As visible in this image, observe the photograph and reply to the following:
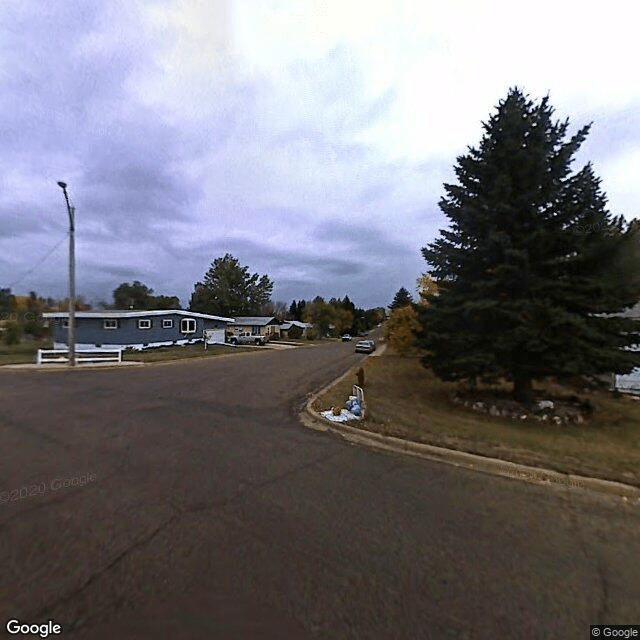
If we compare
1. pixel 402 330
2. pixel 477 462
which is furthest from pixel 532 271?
pixel 402 330

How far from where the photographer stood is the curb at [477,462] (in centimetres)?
448

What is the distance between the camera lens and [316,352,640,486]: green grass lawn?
17.8ft

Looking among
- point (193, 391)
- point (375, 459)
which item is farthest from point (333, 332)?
point (375, 459)

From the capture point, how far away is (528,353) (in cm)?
941

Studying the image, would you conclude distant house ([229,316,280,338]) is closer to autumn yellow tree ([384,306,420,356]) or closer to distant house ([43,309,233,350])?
distant house ([43,309,233,350])

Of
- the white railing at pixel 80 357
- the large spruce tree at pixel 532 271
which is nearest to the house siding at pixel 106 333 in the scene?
the white railing at pixel 80 357

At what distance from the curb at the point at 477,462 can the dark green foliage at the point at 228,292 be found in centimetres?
5143

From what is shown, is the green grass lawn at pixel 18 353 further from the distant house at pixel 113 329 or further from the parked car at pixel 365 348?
the parked car at pixel 365 348

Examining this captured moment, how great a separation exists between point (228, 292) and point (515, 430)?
52.4 m

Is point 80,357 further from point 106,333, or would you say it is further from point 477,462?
point 477,462

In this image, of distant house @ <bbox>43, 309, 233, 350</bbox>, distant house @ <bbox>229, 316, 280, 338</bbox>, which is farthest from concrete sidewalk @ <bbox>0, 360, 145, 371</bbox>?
distant house @ <bbox>229, 316, 280, 338</bbox>

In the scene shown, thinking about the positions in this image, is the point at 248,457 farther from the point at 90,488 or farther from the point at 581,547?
the point at 581,547

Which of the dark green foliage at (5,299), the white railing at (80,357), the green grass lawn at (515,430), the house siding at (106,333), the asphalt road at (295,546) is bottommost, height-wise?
the green grass lawn at (515,430)

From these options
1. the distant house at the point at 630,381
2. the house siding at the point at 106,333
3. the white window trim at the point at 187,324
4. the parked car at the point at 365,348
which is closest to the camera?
the distant house at the point at 630,381
